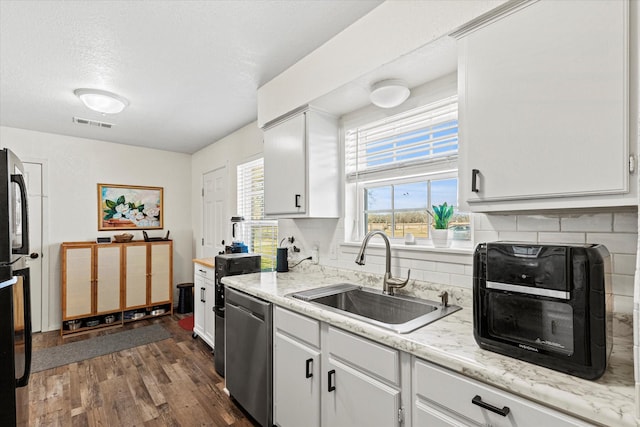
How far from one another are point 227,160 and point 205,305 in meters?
1.87

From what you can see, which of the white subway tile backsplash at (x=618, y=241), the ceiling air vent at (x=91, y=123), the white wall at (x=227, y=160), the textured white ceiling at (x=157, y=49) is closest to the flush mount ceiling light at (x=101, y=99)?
the textured white ceiling at (x=157, y=49)

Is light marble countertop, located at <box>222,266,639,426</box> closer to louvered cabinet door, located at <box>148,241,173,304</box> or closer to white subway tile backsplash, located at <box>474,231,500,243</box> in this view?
white subway tile backsplash, located at <box>474,231,500,243</box>

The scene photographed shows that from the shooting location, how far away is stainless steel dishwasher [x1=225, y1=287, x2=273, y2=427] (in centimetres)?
198

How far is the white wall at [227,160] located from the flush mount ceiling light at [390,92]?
186 centimetres

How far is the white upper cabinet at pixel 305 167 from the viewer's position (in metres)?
2.33

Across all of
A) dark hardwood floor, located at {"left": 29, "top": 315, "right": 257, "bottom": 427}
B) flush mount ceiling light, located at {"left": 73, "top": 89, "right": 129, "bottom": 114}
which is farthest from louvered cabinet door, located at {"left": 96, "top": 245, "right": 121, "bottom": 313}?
flush mount ceiling light, located at {"left": 73, "top": 89, "right": 129, "bottom": 114}

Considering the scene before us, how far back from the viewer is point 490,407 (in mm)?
964

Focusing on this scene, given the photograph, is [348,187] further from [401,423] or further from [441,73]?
[401,423]

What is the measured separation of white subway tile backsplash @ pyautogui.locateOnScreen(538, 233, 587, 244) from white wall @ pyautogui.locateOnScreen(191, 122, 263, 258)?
2.79 meters

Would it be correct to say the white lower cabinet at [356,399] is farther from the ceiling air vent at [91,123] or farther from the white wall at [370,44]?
the ceiling air vent at [91,123]

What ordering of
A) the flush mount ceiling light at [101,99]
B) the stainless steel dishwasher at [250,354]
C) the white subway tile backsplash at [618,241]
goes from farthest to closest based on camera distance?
the flush mount ceiling light at [101,99] < the stainless steel dishwasher at [250,354] < the white subway tile backsplash at [618,241]

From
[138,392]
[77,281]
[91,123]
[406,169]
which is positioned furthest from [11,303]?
[77,281]

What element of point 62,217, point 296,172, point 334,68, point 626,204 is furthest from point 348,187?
point 62,217

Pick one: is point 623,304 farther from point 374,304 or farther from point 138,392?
point 138,392
